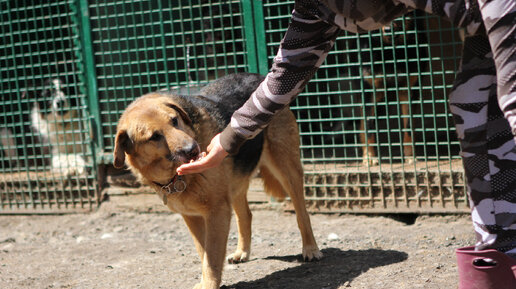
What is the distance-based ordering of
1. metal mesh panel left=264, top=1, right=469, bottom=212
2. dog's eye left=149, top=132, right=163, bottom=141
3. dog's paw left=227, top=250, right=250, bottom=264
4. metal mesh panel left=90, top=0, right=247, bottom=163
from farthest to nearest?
metal mesh panel left=90, top=0, right=247, bottom=163 → metal mesh panel left=264, top=1, right=469, bottom=212 → dog's paw left=227, top=250, right=250, bottom=264 → dog's eye left=149, top=132, right=163, bottom=141

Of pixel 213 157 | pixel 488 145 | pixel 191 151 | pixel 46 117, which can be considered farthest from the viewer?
pixel 46 117

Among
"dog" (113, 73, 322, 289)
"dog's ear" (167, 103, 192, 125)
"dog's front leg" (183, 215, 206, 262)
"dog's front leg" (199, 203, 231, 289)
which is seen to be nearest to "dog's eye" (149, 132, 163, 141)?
"dog" (113, 73, 322, 289)

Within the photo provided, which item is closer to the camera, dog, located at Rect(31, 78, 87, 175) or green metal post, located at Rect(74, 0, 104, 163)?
green metal post, located at Rect(74, 0, 104, 163)

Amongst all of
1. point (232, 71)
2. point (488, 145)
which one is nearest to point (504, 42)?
point (488, 145)

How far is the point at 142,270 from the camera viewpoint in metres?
4.31

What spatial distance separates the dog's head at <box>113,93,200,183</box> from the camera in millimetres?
3436

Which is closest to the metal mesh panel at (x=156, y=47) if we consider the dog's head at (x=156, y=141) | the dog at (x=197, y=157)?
the dog at (x=197, y=157)

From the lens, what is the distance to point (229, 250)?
15.5 feet

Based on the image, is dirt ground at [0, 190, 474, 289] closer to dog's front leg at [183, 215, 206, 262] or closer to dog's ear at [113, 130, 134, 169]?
dog's front leg at [183, 215, 206, 262]

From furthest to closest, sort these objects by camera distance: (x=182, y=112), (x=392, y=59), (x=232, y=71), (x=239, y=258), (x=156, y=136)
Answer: (x=232, y=71), (x=392, y=59), (x=239, y=258), (x=182, y=112), (x=156, y=136)

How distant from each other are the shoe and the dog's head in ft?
5.69

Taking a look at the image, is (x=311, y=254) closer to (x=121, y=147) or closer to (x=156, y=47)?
(x=121, y=147)

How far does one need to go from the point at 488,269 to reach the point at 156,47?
14.3 feet

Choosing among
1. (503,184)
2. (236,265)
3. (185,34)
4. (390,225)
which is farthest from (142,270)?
(503,184)
